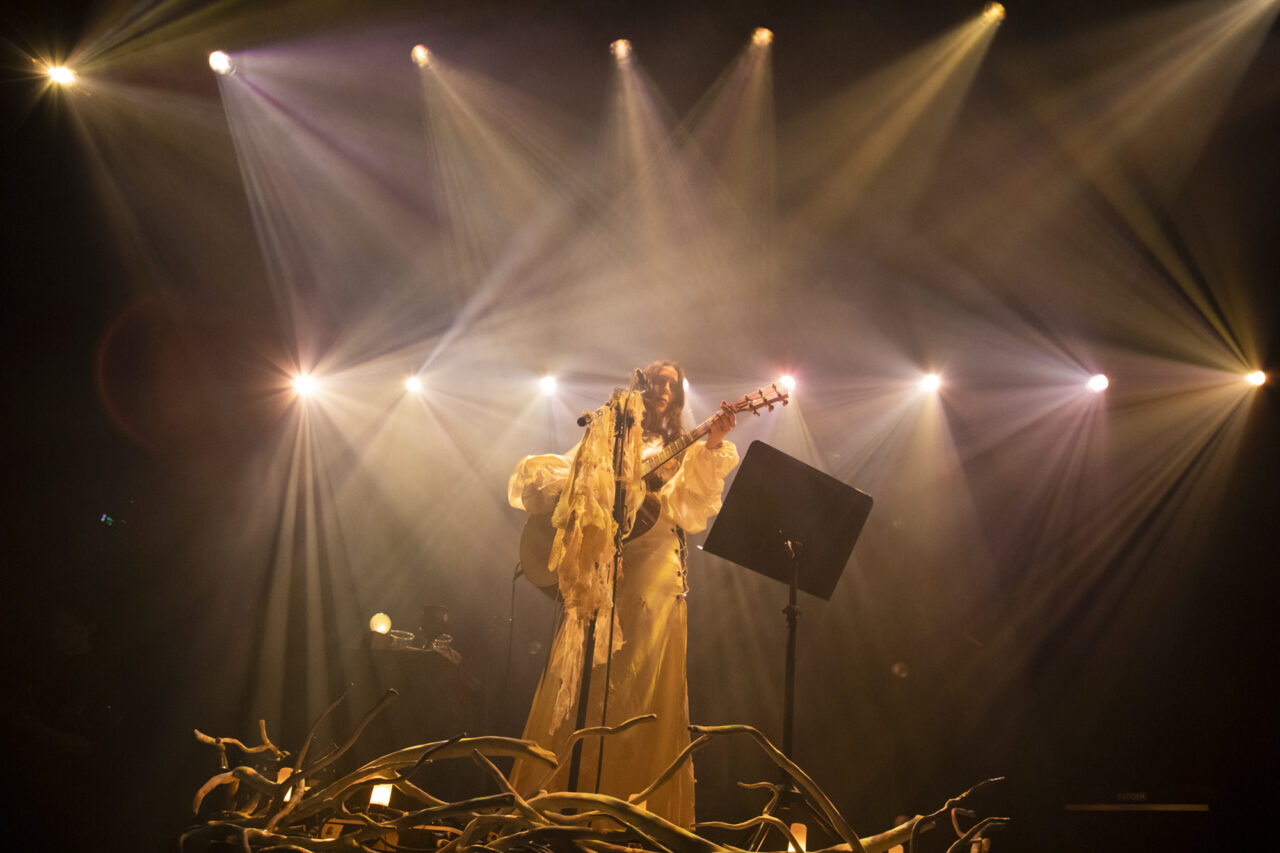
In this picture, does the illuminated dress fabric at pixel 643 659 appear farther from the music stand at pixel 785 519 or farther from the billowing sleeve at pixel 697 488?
the music stand at pixel 785 519

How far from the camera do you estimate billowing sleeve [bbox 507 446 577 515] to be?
2.43m

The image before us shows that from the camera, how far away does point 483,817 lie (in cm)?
42

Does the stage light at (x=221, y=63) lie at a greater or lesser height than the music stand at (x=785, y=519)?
→ greater

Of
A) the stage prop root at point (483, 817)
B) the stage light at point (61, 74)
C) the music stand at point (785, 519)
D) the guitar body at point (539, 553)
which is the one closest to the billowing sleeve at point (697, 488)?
the music stand at point (785, 519)

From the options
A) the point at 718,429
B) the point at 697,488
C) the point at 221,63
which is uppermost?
the point at 221,63

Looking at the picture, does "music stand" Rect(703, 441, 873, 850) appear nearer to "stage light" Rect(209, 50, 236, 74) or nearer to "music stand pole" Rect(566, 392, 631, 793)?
"music stand pole" Rect(566, 392, 631, 793)

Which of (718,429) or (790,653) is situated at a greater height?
(718,429)

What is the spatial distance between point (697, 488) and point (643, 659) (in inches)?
29.9

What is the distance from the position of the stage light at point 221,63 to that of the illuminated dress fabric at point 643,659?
144 inches

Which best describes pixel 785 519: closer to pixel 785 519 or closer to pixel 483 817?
pixel 785 519

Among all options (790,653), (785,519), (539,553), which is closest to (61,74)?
(539,553)

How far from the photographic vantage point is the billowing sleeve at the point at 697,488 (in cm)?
286

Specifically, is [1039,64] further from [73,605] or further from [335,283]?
[73,605]

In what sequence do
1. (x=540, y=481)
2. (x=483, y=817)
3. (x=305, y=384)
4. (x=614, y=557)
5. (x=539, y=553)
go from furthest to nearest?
(x=305, y=384) → (x=539, y=553) → (x=540, y=481) → (x=614, y=557) → (x=483, y=817)
